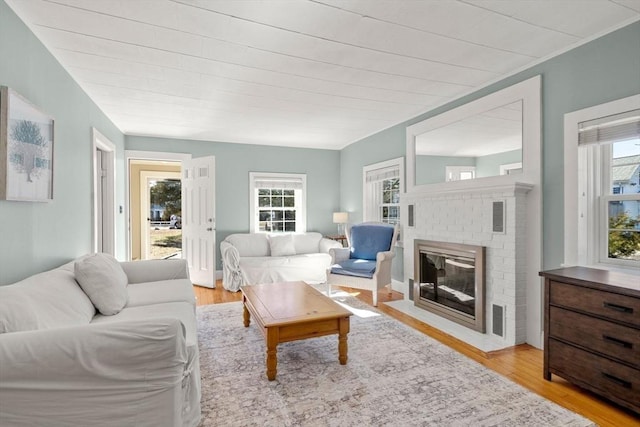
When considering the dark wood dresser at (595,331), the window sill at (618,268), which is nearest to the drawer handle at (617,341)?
the dark wood dresser at (595,331)

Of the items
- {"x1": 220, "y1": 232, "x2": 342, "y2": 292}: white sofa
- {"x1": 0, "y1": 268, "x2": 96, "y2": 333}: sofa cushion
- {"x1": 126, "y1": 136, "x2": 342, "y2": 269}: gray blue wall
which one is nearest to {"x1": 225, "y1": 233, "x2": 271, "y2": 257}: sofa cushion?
{"x1": 220, "y1": 232, "x2": 342, "y2": 292}: white sofa

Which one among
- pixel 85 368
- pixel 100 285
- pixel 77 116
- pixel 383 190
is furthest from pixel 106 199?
pixel 383 190

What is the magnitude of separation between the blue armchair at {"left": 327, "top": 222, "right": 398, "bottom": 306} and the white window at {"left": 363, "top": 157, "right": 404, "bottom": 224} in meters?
0.35

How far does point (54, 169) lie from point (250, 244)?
318cm

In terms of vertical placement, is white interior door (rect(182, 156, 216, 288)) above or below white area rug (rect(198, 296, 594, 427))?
above

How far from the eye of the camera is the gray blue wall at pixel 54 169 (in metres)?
1.83

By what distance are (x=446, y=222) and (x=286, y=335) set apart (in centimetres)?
214

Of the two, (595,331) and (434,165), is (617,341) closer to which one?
(595,331)

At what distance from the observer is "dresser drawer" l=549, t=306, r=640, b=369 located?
5.87 ft

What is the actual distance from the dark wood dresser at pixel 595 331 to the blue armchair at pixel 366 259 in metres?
1.97

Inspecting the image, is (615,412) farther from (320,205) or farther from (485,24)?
(320,205)

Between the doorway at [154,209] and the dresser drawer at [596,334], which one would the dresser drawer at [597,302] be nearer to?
the dresser drawer at [596,334]

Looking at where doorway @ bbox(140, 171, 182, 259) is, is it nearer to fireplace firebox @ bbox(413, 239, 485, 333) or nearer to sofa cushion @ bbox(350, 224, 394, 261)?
sofa cushion @ bbox(350, 224, 394, 261)

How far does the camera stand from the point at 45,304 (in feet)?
5.34
